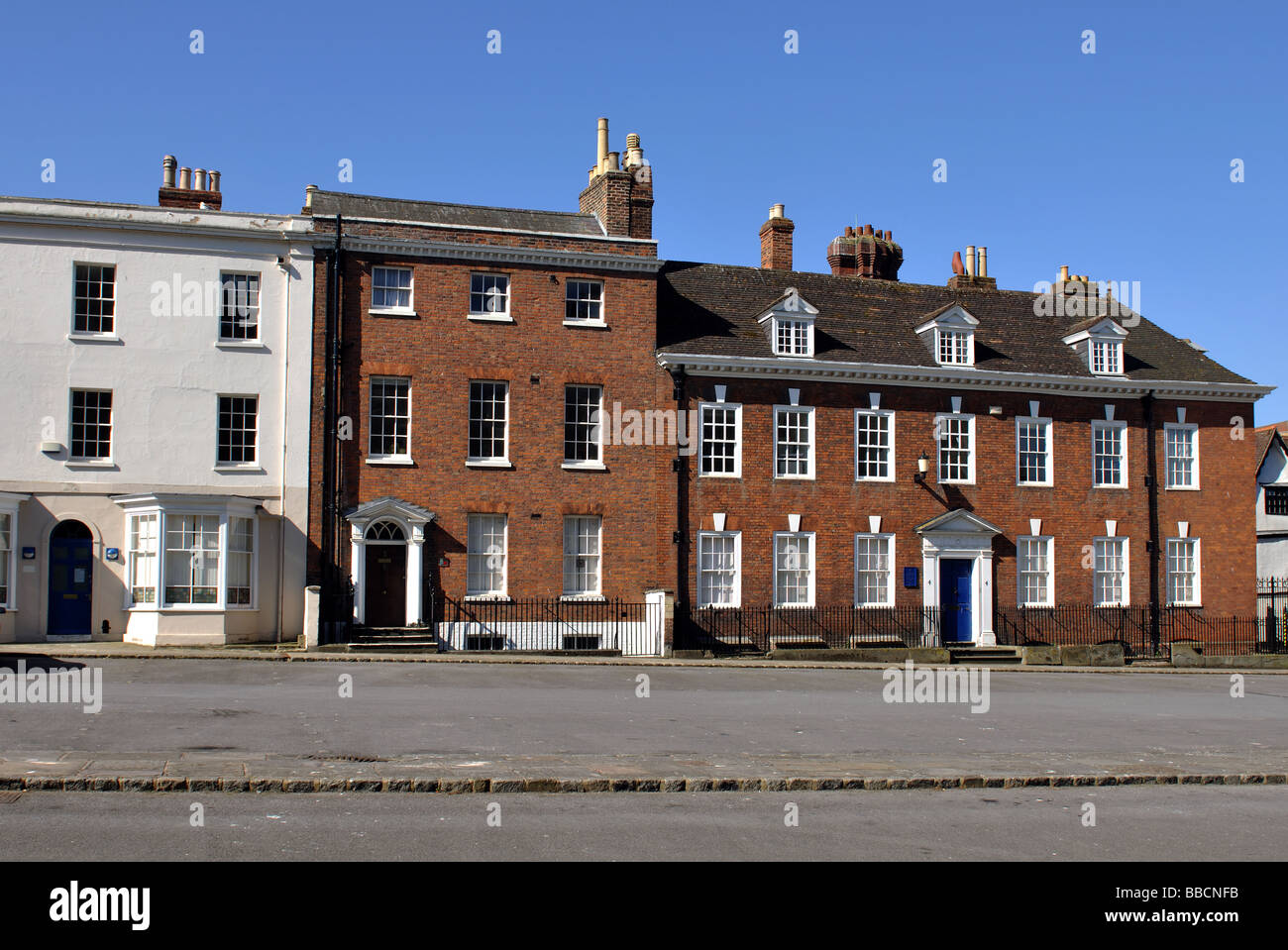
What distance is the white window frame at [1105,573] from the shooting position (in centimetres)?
3419

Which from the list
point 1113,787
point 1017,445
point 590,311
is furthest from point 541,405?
point 1113,787

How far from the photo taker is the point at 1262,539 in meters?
42.2

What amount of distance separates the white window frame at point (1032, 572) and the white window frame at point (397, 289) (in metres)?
17.5

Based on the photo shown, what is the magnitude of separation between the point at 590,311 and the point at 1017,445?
12632 millimetres

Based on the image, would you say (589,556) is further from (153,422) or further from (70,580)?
(70,580)

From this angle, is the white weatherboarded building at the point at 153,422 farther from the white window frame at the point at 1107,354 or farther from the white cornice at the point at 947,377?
the white window frame at the point at 1107,354

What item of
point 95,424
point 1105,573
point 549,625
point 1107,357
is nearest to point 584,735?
point 549,625

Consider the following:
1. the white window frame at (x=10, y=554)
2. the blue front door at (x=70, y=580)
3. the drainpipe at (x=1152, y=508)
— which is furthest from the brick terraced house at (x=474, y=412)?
the drainpipe at (x=1152, y=508)

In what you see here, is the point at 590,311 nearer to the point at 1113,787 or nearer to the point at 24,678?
the point at 24,678

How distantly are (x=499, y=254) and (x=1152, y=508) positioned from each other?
65.4 feet

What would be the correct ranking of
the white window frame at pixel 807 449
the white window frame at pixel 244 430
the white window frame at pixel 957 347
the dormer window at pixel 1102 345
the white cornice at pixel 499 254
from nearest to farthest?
the white window frame at pixel 244 430
the white cornice at pixel 499 254
the white window frame at pixel 807 449
the white window frame at pixel 957 347
the dormer window at pixel 1102 345

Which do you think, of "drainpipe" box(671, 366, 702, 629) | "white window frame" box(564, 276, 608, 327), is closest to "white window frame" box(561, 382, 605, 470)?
"white window frame" box(564, 276, 608, 327)

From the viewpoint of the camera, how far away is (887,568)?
3247 centimetres

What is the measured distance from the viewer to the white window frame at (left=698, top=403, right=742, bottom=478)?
3111cm
